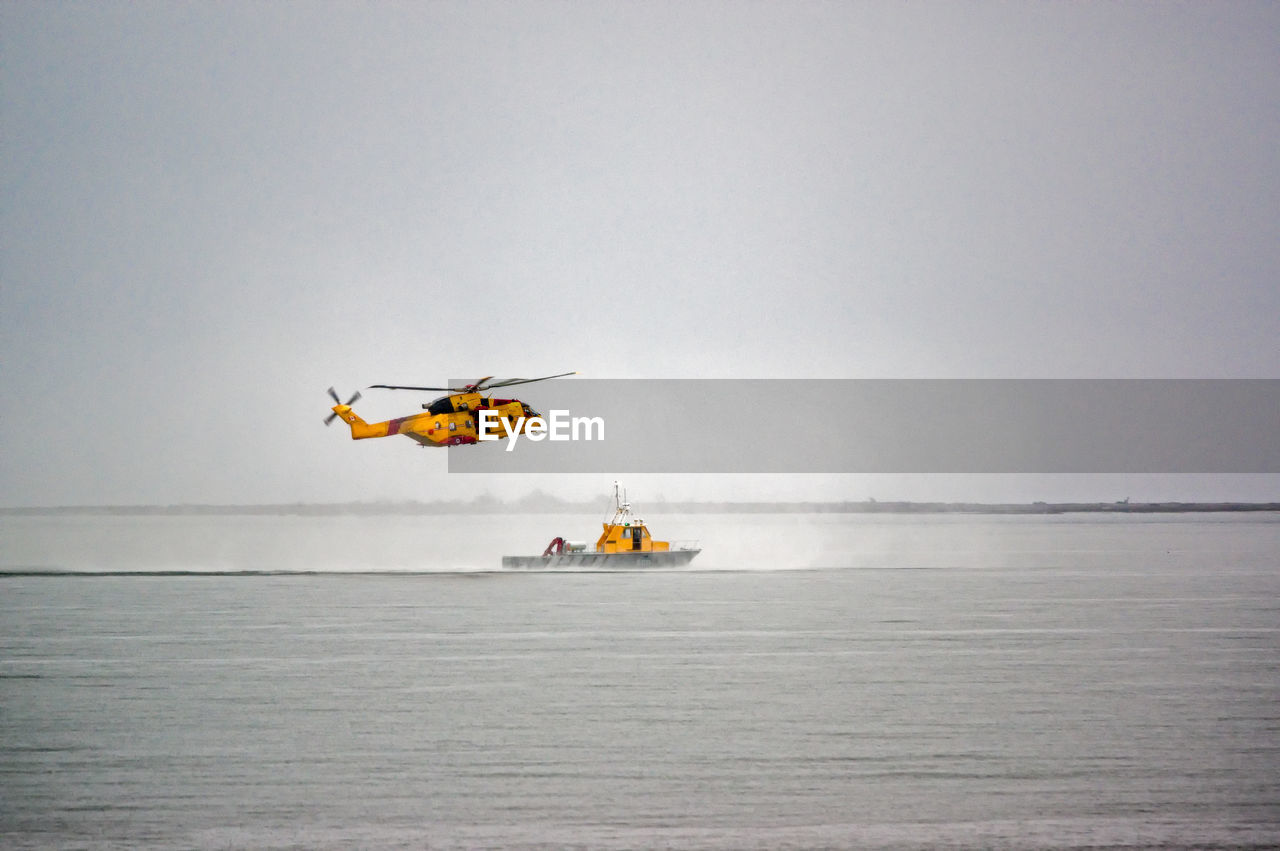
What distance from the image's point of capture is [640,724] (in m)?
23.2

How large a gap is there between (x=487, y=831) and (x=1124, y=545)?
5109 inches

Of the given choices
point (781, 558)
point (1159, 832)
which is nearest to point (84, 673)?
point (1159, 832)

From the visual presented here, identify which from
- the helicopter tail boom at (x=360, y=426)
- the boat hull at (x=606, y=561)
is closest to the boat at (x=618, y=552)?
the boat hull at (x=606, y=561)

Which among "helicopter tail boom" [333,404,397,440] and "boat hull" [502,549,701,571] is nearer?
"helicopter tail boom" [333,404,397,440]

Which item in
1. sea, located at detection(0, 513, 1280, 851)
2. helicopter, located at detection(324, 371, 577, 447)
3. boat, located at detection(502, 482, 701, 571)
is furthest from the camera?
boat, located at detection(502, 482, 701, 571)

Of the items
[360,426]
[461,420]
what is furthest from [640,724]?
[360,426]

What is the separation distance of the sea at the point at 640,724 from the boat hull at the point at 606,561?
17530 millimetres

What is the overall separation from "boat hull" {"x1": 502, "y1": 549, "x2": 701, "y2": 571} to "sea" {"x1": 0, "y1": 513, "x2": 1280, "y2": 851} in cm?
1753

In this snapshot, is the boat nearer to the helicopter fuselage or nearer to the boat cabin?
the boat cabin

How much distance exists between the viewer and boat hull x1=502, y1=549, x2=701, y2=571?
7044 cm

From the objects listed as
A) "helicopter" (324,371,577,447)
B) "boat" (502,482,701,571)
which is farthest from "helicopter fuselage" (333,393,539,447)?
"boat" (502,482,701,571)

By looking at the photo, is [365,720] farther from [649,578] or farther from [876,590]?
[649,578]

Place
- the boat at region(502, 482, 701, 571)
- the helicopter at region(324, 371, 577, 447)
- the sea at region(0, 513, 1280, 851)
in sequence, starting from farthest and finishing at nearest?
the boat at region(502, 482, 701, 571), the helicopter at region(324, 371, 577, 447), the sea at region(0, 513, 1280, 851)

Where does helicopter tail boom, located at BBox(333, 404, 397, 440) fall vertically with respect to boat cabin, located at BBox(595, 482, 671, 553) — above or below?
above
